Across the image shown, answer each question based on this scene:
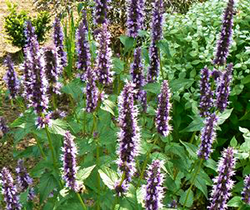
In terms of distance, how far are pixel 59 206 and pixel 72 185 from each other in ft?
1.64

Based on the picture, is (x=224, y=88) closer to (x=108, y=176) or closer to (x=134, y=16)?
(x=134, y=16)

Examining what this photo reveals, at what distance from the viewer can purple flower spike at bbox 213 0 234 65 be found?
3635 mm

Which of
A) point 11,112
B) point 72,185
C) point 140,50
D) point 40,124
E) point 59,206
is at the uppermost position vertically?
point 140,50

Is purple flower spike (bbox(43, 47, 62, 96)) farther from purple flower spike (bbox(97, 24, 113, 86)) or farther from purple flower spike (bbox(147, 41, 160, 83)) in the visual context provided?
purple flower spike (bbox(147, 41, 160, 83))

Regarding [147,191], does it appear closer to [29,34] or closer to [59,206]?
[59,206]

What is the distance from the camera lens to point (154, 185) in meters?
2.55

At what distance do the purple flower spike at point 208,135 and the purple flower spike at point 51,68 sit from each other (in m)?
1.28

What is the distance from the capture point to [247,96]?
16.0ft

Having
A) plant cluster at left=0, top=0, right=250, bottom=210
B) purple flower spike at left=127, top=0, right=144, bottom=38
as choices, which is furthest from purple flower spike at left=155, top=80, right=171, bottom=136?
purple flower spike at left=127, top=0, right=144, bottom=38

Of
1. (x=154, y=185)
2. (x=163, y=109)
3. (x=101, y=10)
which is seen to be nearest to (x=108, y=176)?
(x=154, y=185)

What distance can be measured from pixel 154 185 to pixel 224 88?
4.09ft

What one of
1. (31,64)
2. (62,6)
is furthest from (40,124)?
(62,6)

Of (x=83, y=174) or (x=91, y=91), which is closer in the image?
(x=83, y=174)

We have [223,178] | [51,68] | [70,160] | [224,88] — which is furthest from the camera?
[224,88]
